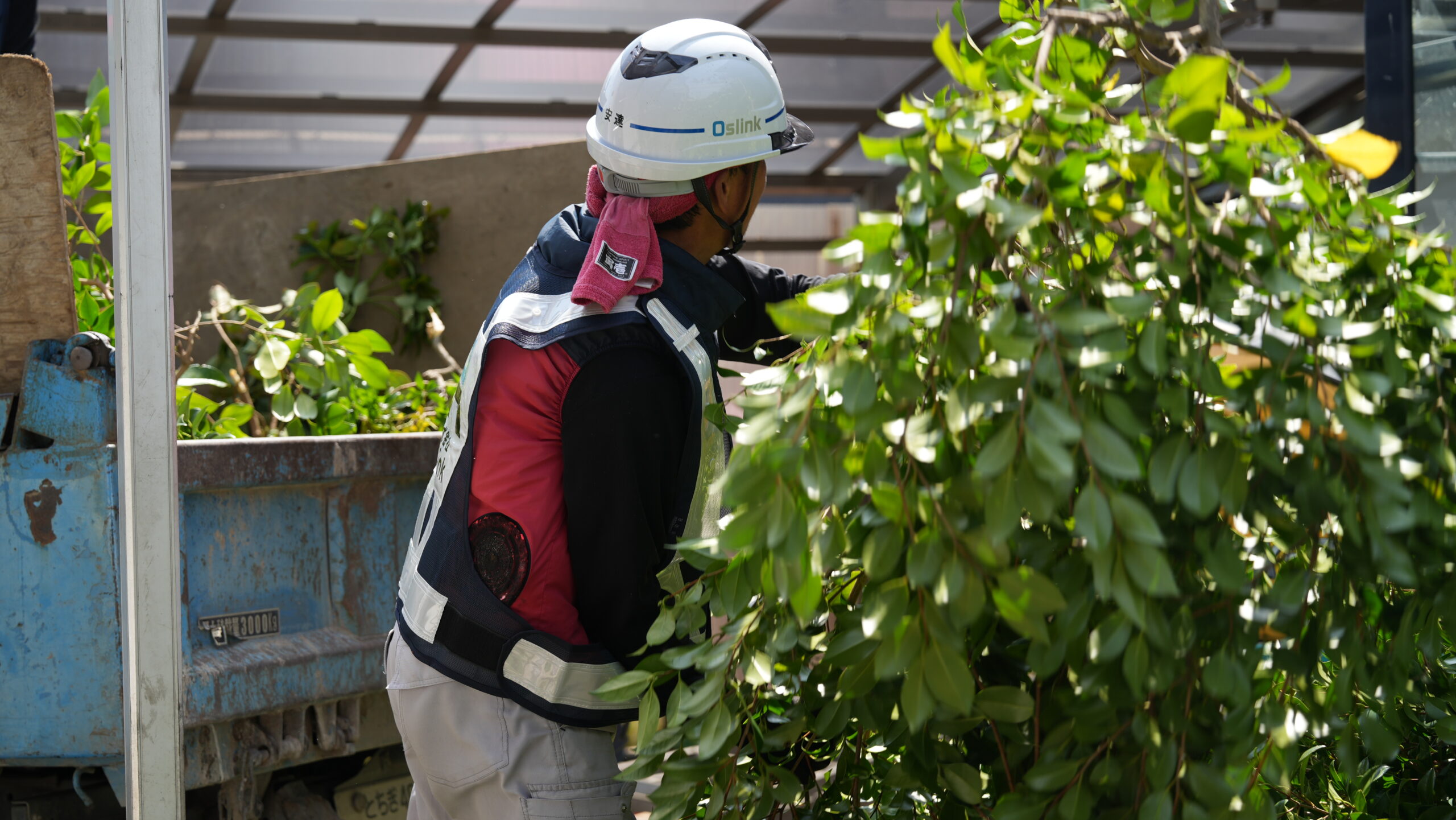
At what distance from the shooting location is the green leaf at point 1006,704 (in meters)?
1.31

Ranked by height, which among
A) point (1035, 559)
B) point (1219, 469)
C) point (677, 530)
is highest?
point (1219, 469)

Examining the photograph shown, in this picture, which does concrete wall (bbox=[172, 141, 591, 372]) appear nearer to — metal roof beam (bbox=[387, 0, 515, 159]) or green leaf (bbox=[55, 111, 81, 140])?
green leaf (bbox=[55, 111, 81, 140])

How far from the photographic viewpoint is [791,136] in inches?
90.4

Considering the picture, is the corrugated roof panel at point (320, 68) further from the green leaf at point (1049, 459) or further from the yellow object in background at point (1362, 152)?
the green leaf at point (1049, 459)

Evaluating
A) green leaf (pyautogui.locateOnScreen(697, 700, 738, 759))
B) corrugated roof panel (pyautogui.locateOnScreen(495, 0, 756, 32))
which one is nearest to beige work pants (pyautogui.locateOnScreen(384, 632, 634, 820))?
green leaf (pyautogui.locateOnScreen(697, 700, 738, 759))

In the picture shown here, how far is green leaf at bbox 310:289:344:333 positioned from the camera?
3526mm

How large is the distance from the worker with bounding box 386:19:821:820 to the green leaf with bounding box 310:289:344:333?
161 centimetres

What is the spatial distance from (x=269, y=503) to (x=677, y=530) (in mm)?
1294

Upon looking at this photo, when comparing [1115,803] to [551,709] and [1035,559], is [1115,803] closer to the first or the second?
[1035,559]

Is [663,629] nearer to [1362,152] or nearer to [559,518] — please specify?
[559,518]

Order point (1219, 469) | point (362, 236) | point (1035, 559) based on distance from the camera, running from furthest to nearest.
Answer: point (362, 236) < point (1035, 559) < point (1219, 469)

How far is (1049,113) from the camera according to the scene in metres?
1.26

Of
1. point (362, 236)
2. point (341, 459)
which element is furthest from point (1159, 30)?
point (362, 236)

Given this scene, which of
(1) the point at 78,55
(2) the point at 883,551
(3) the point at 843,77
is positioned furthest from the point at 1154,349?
(1) the point at 78,55
